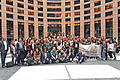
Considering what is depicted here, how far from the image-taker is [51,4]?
53.4 metres

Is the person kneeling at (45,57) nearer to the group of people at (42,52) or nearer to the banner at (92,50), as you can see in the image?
the group of people at (42,52)

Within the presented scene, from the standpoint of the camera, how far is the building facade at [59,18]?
40.3m

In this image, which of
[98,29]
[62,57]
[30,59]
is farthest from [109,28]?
[30,59]

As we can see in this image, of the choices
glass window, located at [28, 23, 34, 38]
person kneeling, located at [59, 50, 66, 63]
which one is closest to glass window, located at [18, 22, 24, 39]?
glass window, located at [28, 23, 34, 38]

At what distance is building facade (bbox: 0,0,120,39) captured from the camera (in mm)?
40344

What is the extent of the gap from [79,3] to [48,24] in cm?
1823

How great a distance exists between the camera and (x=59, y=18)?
5303 cm

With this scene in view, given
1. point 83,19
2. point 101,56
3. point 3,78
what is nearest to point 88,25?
point 83,19

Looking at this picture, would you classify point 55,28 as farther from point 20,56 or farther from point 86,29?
point 20,56

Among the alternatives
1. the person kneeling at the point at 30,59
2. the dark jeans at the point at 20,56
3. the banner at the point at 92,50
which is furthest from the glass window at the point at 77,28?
the dark jeans at the point at 20,56

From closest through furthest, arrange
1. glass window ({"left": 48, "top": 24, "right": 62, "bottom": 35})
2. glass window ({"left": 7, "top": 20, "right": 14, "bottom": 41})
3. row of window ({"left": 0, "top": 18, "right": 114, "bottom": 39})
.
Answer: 1. row of window ({"left": 0, "top": 18, "right": 114, "bottom": 39})
2. glass window ({"left": 7, "top": 20, "right": 14, "bottom": 41})
3. glass window ({"left": 48, "top": 24, "right": 62, "bottom": 35})

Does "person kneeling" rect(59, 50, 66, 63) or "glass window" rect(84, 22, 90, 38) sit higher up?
"glass window" rect(84, 22, 90, 38)

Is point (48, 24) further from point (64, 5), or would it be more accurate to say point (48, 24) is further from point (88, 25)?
point (88, 25)

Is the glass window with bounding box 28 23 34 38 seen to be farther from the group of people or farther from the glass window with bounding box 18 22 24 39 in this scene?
the group of people
